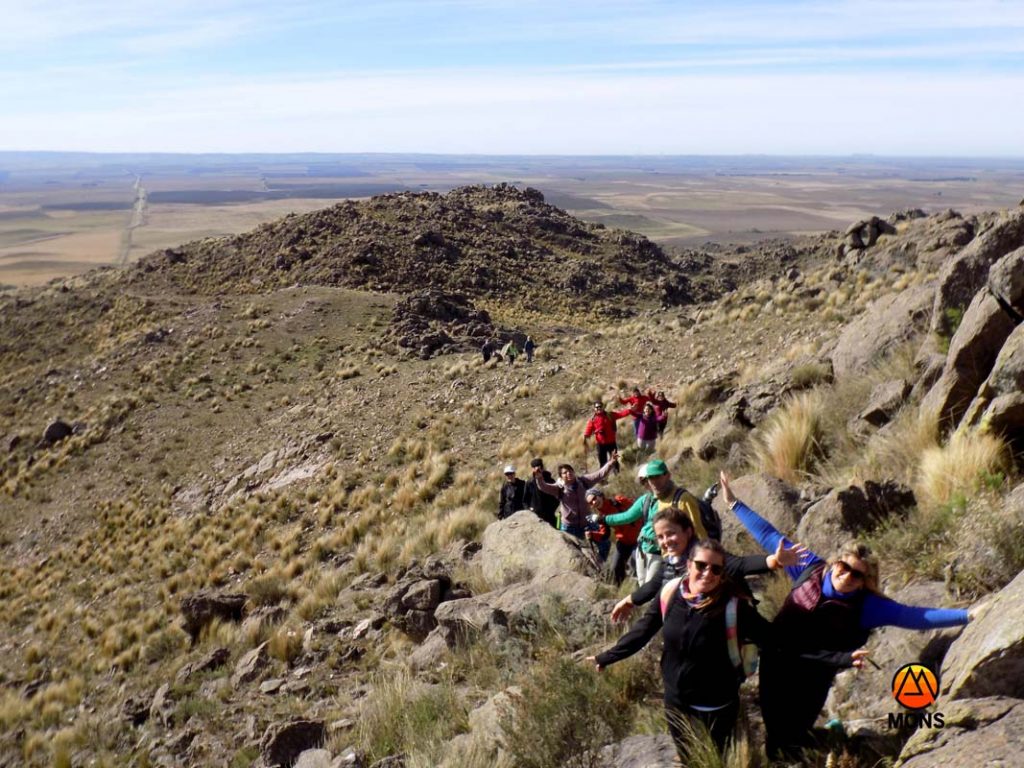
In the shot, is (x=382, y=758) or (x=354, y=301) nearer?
(x=382, y=758)

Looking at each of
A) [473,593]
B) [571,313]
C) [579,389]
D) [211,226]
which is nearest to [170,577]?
[473,593]

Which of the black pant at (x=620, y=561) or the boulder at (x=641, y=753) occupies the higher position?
the boulder at (x=641, y=753)

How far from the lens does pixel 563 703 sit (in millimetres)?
4574

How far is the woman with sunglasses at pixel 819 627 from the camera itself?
11.6 ft

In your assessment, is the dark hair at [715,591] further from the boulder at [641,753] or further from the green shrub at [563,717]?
the green shrub at [563,717]

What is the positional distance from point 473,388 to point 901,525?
49.6 feet

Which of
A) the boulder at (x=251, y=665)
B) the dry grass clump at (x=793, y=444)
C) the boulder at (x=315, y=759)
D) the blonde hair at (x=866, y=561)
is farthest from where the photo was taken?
the boulder at (x=251, y=665)

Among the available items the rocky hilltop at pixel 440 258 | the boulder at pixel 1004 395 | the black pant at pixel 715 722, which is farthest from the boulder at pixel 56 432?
the boulder at pixel 1004 395

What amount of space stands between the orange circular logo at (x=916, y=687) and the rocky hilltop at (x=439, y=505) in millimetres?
87

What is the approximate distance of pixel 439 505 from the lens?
44.3 feet

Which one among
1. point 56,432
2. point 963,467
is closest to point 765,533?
point 963,467

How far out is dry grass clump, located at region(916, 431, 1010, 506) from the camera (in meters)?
5.35

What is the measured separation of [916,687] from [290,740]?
17.2 ft

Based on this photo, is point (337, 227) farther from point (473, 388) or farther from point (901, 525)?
point (901, 525)
